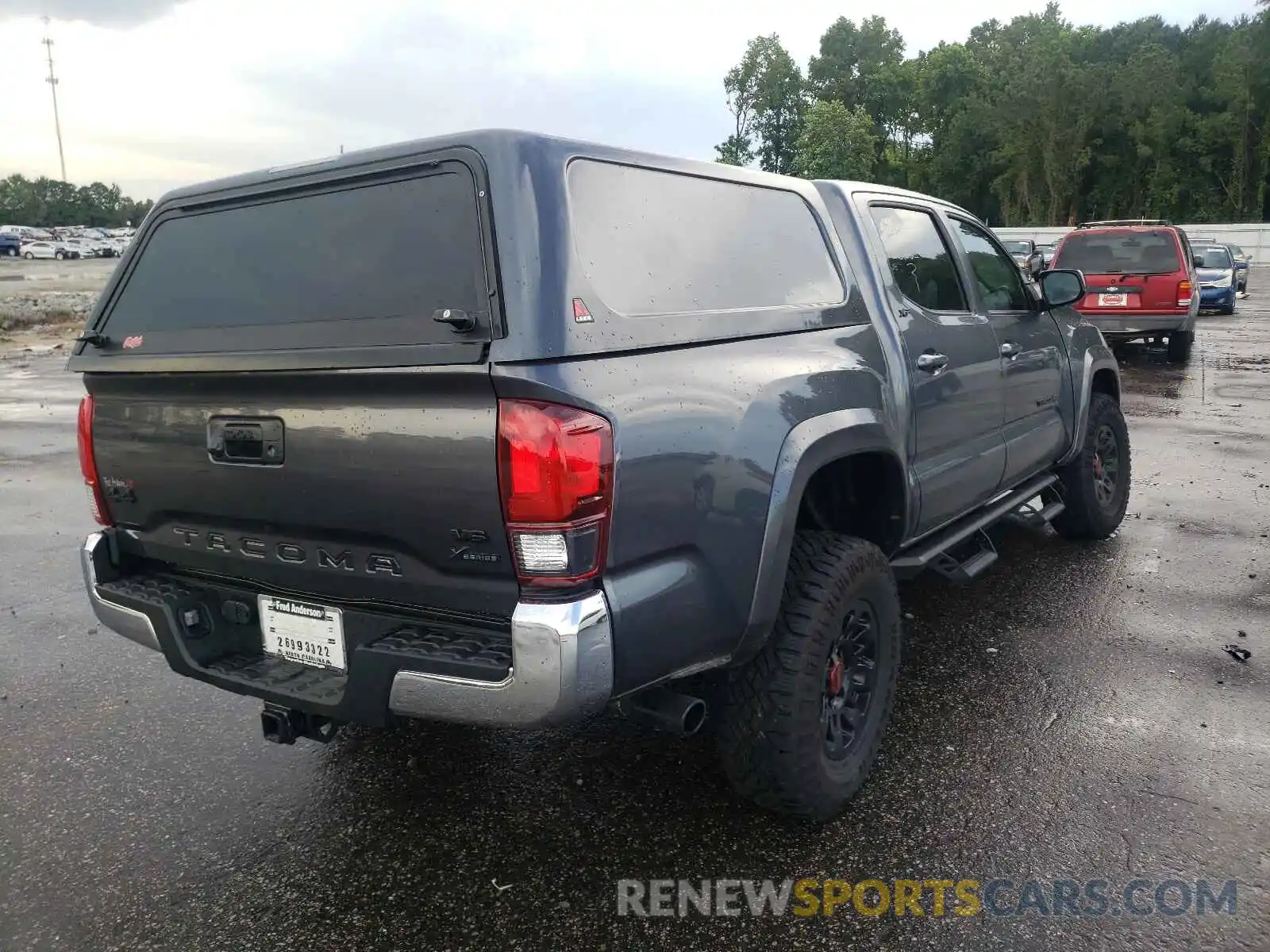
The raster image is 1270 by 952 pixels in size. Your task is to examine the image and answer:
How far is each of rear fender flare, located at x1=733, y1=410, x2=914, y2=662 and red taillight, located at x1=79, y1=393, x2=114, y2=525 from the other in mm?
2003

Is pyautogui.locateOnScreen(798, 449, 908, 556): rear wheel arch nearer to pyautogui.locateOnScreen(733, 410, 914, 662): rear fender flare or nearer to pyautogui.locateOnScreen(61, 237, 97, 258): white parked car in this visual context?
pyautogui.locateOnScreen(733, 410, 914, 662): rear fender flare

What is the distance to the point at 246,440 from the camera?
2607 mm

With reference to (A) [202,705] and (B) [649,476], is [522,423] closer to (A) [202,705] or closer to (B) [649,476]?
(B) [649,476]

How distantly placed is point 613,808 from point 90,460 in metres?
1.94

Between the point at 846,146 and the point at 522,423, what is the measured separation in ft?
209

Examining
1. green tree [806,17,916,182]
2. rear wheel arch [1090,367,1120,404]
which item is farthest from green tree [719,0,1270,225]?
rear wheel arch [1090,367,1120,404]

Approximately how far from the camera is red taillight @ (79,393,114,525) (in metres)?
3.03

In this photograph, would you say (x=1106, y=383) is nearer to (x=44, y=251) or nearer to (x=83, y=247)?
(x=44, y=251)

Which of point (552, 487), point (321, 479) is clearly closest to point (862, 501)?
point (552, 487)

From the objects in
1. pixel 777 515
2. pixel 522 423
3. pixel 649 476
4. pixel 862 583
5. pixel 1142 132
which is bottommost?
pixel 862 583

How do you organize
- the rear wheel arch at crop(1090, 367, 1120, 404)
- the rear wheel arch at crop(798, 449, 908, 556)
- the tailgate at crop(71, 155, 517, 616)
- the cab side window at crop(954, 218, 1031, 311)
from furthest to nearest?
the rear wheel arch at crop(1090, 367, 1120, 404) < the cab side window at crop(954, 218, 1031, 311) < the rear wheel arch at crop(798, 449, 908, 556) < the tailgate at crop(71, 155, 517, 616)

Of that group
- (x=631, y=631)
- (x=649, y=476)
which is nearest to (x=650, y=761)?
(x=631, y=631)

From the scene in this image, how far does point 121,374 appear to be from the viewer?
2898 millimetres

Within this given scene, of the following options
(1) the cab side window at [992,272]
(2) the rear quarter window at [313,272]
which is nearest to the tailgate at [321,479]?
(2) the rear quarter window at [313,272]
